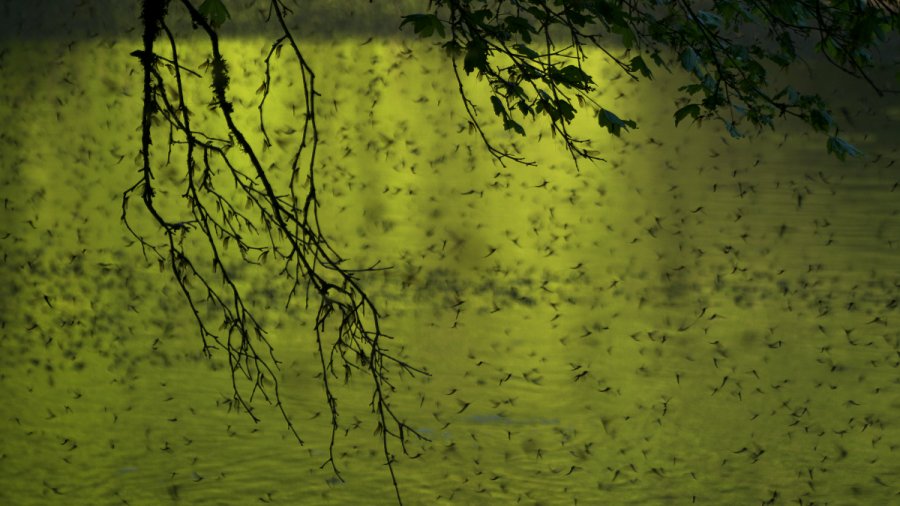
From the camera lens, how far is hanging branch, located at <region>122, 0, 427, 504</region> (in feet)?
5.29

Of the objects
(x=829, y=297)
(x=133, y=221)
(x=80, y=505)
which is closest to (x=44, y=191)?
(x=133, y=221)

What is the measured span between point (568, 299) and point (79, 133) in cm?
267

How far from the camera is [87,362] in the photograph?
384 cm

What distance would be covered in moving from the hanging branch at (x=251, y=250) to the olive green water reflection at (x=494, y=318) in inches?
4.3

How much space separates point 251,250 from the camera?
4602 millimetres

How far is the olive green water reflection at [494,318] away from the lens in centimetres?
326

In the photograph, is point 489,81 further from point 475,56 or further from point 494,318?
point 494,318

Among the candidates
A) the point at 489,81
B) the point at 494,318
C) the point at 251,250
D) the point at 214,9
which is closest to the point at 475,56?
the point at 489,81

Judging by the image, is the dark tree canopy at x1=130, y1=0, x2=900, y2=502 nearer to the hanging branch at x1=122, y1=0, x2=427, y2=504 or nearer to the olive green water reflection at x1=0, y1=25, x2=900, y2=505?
the hanging branch at x1=122, y1=0, x2=427, y2=504

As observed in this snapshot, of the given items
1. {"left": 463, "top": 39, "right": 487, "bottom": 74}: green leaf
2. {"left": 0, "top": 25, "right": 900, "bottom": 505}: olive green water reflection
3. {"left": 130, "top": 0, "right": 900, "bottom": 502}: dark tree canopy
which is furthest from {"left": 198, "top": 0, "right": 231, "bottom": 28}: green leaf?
{"left": 0, "top": 25, "right": 900, "bottom": 505}: olive green water reflection

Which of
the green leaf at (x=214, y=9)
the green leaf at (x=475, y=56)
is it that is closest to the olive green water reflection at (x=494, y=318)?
the green leaf at (x=475, y=56)

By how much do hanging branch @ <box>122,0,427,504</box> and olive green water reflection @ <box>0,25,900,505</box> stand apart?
11 cm

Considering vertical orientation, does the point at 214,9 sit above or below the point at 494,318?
above

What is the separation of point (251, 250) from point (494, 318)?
3.57 feet
